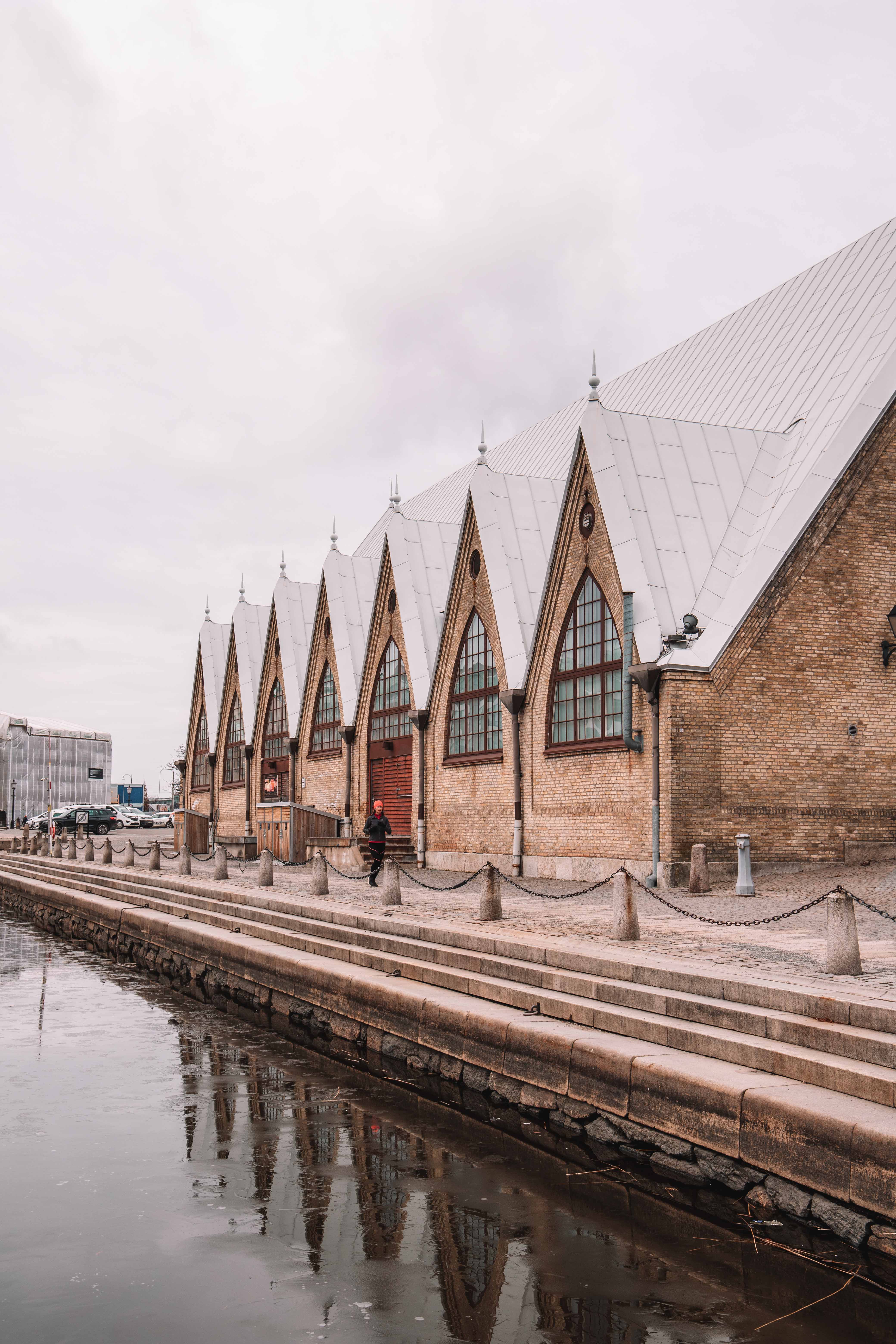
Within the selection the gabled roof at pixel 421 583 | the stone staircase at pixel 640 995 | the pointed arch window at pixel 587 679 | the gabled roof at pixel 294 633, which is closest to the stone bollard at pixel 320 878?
the stone staircase at pixel 640 995

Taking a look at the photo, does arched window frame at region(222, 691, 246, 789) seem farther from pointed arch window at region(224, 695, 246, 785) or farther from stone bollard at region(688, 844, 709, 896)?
stone bollard at region(688, 844, 709, 896)

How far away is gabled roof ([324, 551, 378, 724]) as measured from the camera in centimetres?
3306

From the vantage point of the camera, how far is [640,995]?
8.68m

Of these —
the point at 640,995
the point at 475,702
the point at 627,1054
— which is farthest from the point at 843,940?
the point at 475,702

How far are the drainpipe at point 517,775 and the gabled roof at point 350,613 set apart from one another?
408 inches

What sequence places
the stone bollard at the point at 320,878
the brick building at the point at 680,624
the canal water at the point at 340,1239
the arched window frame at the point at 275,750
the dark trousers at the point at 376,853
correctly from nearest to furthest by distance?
the canal water at the point at 340,1239
the stone bollard at the point at 320,878
the brick building at the point at 680,624
the dark trousers at the point at 376,853
the arched window frame at the point at 275,750

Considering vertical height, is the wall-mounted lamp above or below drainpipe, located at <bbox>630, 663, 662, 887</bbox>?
above

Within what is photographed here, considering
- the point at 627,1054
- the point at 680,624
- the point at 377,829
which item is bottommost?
the point at 627,1054

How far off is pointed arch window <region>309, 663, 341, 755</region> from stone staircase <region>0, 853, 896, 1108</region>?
19123 millimetres

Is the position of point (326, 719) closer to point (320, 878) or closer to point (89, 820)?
point (320, 878)

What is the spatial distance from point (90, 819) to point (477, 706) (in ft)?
146

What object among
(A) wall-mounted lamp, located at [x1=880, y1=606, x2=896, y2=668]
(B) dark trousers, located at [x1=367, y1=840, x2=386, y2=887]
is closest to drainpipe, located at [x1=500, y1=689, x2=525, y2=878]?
(B) dark trousers, located at [x1=367, y1=840, x2=386, y2=887]

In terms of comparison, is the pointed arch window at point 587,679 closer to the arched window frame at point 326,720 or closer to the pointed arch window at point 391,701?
the pointed arch window at point 391,701

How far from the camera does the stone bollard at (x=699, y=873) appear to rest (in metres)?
16.7
